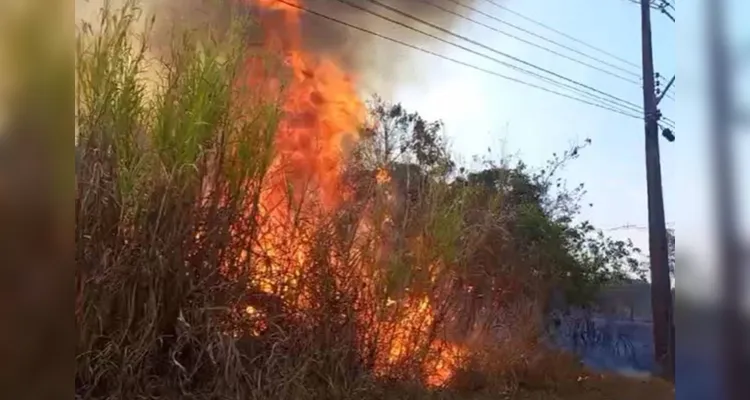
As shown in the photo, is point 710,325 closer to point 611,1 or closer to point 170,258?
point 611,1

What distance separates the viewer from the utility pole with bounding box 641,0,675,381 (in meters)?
1.90

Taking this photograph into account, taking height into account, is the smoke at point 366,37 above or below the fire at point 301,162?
above

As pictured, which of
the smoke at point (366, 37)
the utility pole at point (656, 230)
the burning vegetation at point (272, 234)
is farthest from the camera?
the utility pole at point (656, 230)

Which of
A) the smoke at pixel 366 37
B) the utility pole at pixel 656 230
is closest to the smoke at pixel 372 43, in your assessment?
the smoke at pixel 366 37

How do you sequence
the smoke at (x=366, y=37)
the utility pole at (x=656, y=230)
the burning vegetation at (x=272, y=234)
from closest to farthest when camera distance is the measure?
the burning vegetation at (x=272, y=234)
the smoke at (x=366, y=37)
the utility pole at (x=656, y=230)

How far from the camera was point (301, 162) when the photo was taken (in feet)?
5.77

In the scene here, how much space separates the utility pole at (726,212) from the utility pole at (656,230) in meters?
0.14

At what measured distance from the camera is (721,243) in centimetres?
179

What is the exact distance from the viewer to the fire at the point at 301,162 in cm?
174

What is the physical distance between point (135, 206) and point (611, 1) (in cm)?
129

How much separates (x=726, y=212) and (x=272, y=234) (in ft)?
3.52

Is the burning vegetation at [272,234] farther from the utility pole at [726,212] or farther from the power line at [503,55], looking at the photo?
the utility pole at [726,212]

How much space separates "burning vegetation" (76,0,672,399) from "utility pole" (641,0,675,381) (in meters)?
0.25

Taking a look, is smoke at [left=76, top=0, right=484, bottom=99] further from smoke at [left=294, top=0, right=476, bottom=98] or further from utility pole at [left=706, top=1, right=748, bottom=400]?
utility pole at [left=706, top=1, right=748, bottom=400]
